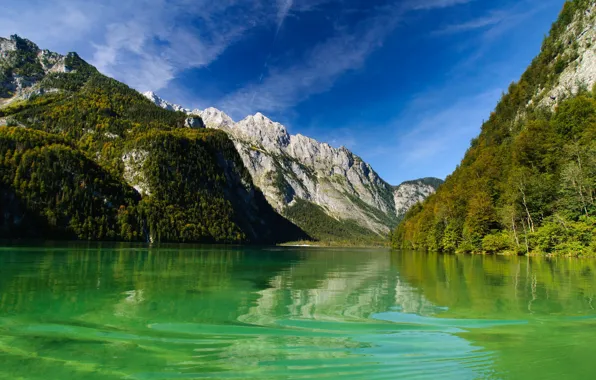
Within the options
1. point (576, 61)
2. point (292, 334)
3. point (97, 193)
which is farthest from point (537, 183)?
point (97, 193)

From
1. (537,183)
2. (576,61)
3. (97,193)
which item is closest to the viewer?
(537,183)

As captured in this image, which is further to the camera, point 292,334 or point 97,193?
point 97,193

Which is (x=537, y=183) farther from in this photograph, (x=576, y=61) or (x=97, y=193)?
(x=97, y=193)

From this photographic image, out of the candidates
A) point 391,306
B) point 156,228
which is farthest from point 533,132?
point 156,228

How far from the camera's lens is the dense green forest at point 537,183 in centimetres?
4444

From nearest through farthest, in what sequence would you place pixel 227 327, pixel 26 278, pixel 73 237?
pixel 227 327 < pixel 26 278 < pixel 73 237

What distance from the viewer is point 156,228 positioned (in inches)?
6358

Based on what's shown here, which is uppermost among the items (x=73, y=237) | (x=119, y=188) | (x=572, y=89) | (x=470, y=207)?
(x=572, y=89)

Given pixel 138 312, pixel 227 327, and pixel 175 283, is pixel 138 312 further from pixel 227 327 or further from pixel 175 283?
pixel 175 283

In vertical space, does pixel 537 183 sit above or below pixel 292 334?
above

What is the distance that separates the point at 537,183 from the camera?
5188 cm

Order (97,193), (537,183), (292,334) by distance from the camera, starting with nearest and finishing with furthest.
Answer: (292,334), (537,183), (97,193)

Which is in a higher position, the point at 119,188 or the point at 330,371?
the point at 119,188

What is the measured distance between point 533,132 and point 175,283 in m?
62.1
